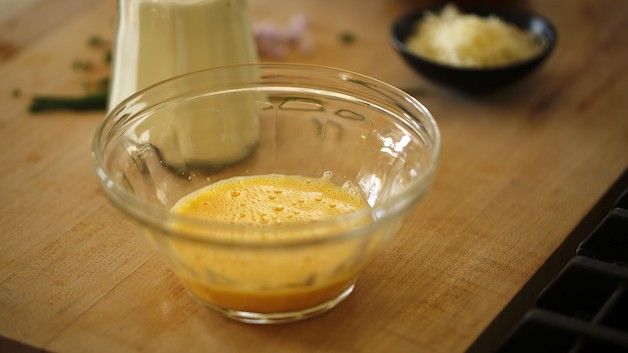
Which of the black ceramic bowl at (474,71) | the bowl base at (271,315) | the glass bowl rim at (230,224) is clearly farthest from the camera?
the black ceramic bowl at (474,71)

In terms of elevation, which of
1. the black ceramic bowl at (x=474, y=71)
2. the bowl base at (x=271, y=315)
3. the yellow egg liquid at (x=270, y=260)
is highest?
the black ceramic bowl at (x=474, y=71)

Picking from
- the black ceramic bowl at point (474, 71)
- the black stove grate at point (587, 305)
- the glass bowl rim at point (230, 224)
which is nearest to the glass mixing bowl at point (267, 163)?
the glass bowl rim at point (230, 224)

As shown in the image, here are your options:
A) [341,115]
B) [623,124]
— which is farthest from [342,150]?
[623,124]

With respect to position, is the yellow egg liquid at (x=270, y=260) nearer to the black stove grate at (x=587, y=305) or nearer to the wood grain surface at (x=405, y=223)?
the wood grain surface at (x=405, y=223)

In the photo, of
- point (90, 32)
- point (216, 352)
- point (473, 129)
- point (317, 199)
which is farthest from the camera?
point (90, 32)

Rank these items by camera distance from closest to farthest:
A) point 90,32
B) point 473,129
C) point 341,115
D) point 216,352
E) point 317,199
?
point 216,352
point 317,199
point 341,115
point 473,129
point 90,32

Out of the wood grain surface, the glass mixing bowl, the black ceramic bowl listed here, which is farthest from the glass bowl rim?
the black ceramic bowl

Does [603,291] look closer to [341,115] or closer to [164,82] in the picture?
[341,115]

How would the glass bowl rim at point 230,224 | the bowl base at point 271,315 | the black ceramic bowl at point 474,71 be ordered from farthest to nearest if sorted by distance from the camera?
Result: the black ceramic bowl at point 474,71, the bowl base at point 271,315, the glass bowl rim at point 230,224

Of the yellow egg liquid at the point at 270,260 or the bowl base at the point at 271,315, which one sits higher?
the yellow egg liquid at the point at 270,260
